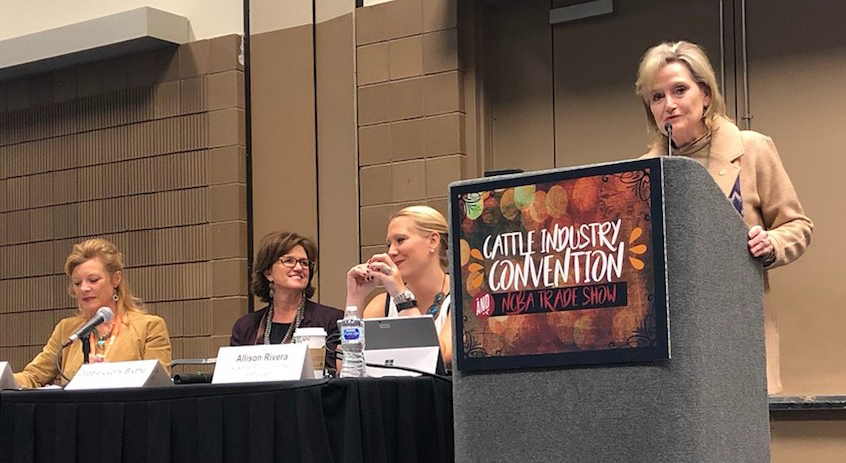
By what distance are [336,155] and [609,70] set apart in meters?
1.40

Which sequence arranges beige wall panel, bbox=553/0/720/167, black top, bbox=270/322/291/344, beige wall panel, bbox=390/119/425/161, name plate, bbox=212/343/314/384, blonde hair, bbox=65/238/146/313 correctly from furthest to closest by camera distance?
beige wall panel, bbox=390/119/425/161 → beige wall panel, bbox=553/0/720/167 → blonde hair, bbox=65/238/146/313 → black top, bbox=270/322/291/344 → name plate, bbox=212/343/314/384

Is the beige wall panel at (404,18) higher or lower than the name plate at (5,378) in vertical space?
higher

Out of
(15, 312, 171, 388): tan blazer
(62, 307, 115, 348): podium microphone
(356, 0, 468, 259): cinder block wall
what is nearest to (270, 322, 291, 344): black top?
(15, 312, 171, 388): tan blazer

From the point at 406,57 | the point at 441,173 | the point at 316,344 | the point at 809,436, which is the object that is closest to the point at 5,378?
the point at 316,344

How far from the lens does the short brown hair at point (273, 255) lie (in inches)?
162

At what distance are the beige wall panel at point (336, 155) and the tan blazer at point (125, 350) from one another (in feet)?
4.24

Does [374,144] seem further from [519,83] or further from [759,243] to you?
[759,243]

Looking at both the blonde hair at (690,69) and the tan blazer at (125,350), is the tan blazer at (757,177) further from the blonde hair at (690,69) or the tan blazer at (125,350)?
the tan blazer at (125,350)

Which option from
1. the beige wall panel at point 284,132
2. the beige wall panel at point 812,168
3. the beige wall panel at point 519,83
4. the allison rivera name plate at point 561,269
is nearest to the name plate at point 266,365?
the allison rivera name plate at point 561,269

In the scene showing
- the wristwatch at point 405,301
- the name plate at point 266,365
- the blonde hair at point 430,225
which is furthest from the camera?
the blonde hair at point 430,225

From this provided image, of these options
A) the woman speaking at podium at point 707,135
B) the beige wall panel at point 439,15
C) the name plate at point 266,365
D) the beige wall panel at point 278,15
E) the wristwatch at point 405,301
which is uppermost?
the beige wall panel at point 278,15

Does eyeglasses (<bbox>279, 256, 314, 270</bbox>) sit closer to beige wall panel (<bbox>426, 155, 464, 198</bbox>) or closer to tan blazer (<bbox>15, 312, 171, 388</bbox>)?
tan blazer (<bbox>15, 312, 171, 388</bbox>)

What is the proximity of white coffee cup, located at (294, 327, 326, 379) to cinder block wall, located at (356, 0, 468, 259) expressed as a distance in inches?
87.1

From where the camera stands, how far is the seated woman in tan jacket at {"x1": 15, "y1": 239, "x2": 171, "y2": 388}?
3.89 m
